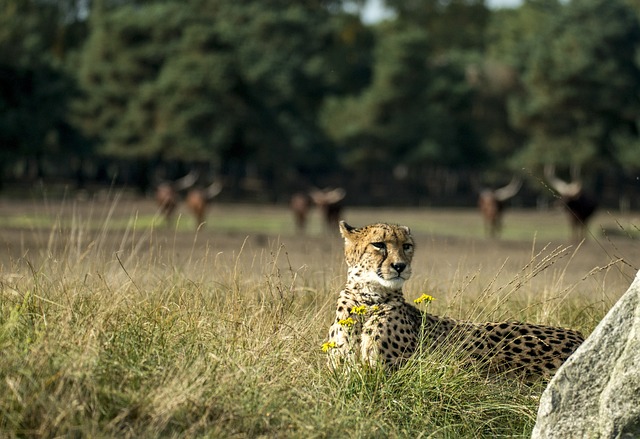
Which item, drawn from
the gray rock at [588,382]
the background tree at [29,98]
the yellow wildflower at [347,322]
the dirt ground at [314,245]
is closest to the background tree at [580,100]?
the dirt ground at [314,245]

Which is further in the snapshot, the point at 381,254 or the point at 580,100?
the point at 580,100

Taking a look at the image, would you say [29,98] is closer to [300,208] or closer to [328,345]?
[300,208]

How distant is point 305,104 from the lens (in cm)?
5553

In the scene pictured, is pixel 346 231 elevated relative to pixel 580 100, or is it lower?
elevated

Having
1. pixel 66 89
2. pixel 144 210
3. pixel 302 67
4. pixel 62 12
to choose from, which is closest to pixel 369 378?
pixel 144 210

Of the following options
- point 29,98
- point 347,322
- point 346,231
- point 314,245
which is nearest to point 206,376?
point 347,322

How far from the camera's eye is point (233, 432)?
5.23 meters

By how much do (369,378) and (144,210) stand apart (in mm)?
32868

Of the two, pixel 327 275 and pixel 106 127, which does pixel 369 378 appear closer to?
pixel 327 275

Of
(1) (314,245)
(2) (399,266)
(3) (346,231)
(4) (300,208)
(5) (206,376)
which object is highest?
(3) (346,231)

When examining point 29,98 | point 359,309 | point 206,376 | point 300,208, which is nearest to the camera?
point 206,376

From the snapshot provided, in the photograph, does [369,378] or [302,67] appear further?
[302,67]

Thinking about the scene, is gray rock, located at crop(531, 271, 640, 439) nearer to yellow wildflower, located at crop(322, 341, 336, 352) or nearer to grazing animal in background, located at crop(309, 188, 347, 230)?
yellow wildflower, located at crop(322, 341, 336, 352)

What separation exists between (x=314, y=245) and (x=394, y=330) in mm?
15447
